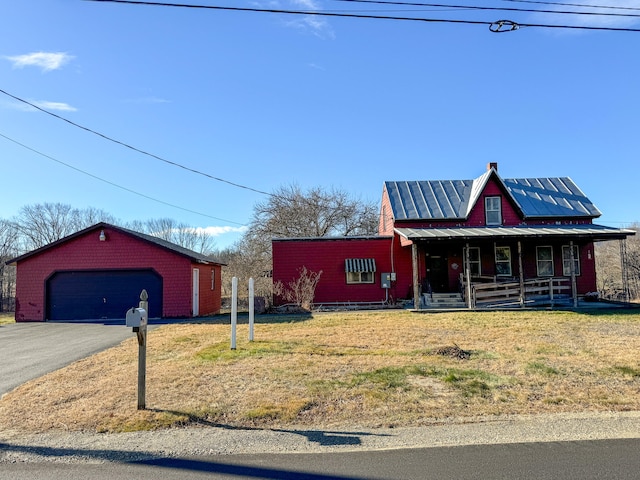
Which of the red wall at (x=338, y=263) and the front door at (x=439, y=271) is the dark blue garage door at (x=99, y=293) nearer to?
the red wall at (x=338, y=263)

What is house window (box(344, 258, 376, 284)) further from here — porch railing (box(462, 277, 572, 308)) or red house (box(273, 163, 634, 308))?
porch railing (box(462, 277, 572, 308))

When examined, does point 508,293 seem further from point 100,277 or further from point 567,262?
point 100,277

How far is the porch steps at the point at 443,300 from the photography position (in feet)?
63.0

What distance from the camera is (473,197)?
22.4 metres

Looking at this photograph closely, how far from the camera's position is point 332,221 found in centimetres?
3919

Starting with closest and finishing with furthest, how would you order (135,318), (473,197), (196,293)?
1. (135,318)
2. (196,293)
3. (473,197)

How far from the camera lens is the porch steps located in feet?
63.0

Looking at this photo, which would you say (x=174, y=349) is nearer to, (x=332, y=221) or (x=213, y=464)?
(x=213, y=464)

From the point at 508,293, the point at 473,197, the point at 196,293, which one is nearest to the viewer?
the point at 508,293

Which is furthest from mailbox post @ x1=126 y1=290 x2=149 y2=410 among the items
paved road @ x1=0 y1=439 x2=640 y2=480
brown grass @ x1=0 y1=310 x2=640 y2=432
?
paved road @ x1=0 y1=439 x2=640 y2=480

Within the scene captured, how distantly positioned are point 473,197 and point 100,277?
58.0ft

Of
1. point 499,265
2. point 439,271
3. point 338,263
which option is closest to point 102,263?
point 338,263

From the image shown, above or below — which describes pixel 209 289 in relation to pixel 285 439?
above

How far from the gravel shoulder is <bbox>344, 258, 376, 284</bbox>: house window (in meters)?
16.6
